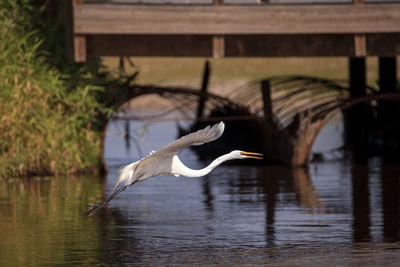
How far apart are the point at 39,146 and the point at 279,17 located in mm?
4947

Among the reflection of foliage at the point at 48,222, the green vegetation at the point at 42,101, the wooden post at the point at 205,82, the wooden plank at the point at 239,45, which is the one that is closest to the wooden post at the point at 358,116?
the wooden post at the point at 205,82

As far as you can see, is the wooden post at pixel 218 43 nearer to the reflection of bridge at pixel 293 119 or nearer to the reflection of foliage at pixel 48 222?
the reflection of bridge at pixel 293 119

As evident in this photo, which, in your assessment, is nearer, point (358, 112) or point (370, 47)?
point (370, 47)

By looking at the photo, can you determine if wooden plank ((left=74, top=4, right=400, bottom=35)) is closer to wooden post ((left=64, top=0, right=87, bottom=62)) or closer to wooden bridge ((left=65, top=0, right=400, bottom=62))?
wooden bridge ((left=65, top=0, right=400, bottom=62))

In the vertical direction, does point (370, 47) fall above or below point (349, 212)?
above

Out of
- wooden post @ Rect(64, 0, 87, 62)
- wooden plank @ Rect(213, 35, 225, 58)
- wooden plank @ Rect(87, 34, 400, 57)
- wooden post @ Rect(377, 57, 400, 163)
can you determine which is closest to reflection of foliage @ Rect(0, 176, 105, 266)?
wooden post @ Rect(64, 0, 87, 62)

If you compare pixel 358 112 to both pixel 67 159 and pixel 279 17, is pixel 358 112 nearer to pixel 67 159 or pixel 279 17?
pixel 279 17

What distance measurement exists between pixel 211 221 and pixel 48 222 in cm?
207

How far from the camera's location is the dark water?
9.86 m

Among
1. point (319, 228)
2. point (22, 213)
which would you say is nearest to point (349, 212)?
point (319, 228)

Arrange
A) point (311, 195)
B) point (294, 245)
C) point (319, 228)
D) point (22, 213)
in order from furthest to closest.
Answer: point (311, 195), point (22, 213), point (319, 228), point (294, 245)

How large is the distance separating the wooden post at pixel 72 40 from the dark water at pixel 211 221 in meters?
1.93

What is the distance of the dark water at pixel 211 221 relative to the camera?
9.86m

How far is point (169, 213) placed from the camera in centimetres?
1370
